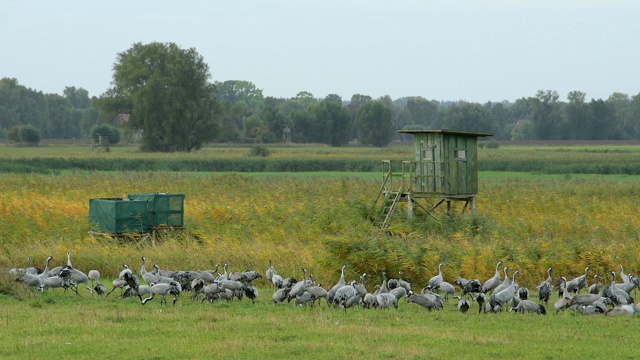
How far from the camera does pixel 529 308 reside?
20.7m

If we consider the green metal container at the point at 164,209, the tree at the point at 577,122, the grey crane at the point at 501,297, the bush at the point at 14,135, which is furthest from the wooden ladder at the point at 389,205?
the tree at the point at 577,122

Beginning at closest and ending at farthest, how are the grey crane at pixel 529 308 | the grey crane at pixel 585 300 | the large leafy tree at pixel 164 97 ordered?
the grey crane at pixel 529 308 → the grey crane at pixel 585 300 → the large leafy tree at pixel 164 97

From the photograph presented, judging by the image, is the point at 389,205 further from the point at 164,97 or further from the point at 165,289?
the point at 164,97

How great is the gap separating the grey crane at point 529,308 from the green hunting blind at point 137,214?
1699 cm

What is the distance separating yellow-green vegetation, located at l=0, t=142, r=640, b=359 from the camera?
17.2m

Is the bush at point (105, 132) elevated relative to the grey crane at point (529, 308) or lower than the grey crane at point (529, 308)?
elevated

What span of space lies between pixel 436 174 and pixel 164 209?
10553 millimetres

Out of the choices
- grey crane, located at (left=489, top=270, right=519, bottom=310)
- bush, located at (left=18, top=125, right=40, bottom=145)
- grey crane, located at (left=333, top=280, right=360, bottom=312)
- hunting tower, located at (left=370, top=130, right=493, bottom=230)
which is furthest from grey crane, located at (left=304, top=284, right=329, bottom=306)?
bush, located at (left=18, top=125, right=40, bottom=145)

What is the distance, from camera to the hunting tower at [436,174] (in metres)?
37.2

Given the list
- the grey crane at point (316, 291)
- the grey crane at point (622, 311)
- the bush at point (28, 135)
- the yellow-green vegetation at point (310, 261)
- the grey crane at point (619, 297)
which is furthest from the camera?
the bush at point (28, 135)

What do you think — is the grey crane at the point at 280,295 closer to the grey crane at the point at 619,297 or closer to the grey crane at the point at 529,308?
the grey crane at the point at 529,308

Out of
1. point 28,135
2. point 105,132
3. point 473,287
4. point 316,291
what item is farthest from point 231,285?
point 105,132

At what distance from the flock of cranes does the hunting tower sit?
12471 millimetres

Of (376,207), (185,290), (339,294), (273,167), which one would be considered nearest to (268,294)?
(185,290)
